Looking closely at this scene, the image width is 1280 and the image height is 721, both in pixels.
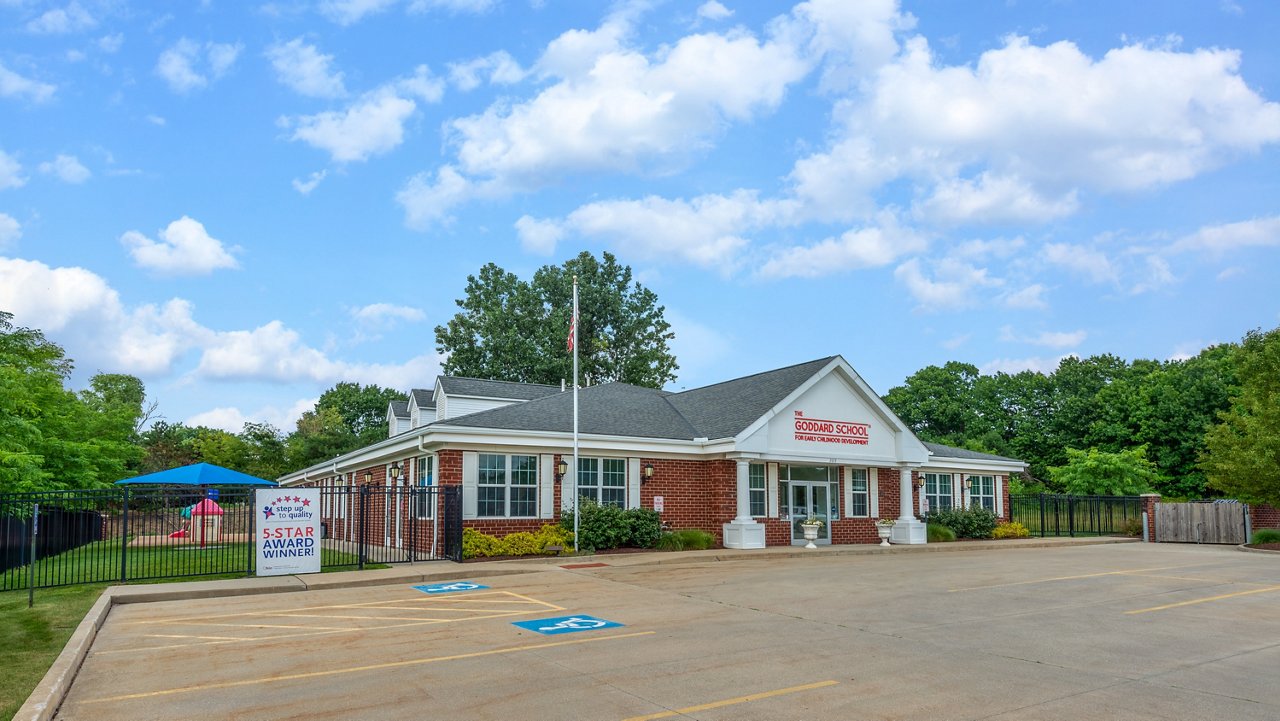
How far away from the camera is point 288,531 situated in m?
18.8

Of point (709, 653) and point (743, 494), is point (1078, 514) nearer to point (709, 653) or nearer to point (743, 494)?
point (743, 494)

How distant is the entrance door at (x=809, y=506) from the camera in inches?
1136

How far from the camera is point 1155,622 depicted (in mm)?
12734

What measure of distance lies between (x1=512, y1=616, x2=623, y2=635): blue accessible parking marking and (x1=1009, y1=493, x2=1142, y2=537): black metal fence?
28423 mm

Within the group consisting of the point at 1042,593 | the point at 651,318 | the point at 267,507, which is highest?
the point at 651,318

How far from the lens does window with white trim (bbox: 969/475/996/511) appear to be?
35.2 m

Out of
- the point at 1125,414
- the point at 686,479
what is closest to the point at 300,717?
the point at 686,479

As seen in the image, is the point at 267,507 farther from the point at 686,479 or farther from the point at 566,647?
the point at 686,479

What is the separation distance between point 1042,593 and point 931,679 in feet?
27.8

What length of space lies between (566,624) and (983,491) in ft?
91.1

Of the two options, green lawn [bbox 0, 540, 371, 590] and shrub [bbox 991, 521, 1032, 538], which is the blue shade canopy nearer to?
green lawn [bbox 0, 540, 371, 590]

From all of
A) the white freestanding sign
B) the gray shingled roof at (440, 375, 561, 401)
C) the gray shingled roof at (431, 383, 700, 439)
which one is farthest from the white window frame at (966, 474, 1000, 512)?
the white freestanding sign

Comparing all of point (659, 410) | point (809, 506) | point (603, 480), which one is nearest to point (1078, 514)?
point (809, 506)

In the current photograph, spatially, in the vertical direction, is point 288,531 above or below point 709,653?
above
